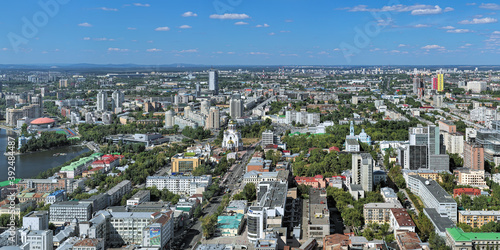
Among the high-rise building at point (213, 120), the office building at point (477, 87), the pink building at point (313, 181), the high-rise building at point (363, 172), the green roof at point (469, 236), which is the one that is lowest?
the green roof at point (469, 236)

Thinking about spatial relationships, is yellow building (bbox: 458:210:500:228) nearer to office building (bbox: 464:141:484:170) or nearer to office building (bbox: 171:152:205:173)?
office building (bbox: 464:141:484:170)

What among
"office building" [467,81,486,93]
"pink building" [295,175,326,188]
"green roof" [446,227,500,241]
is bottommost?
"green roof" [446,227,500,241]

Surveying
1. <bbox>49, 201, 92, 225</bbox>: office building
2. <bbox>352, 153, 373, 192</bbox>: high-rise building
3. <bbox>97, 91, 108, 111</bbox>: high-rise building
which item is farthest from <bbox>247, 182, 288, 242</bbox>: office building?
<bbox>97, 91, 108, 111</bbox>: high-rise building

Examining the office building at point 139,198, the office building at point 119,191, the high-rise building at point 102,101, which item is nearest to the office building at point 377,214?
the office building at point 139,198

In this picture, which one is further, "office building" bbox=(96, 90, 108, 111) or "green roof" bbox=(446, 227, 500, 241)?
"office building" bbox=(96, 90, 108, 111)

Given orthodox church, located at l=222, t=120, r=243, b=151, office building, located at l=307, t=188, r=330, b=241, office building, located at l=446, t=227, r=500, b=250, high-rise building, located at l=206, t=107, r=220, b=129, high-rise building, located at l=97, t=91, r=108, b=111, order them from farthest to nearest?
1. high-rise building, located at l=97, t=91, r=108, b=111
2. high-rise building, located at l=206, t=107, r=220, b=129
3. orthodox church, located at l=222, t=120, r=243, b=151
4. office building, located at l=307, t=188, r=330, b=241
5. office building, located at l=446, t=227, r=500, b=250

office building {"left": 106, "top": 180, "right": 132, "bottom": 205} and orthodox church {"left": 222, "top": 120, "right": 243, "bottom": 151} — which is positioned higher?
orthodox church {"left": 222, "top": 120, "right": 243, "bottom": 151}

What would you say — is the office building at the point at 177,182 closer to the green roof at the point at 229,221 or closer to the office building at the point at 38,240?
the green roof at the point at 229,221
